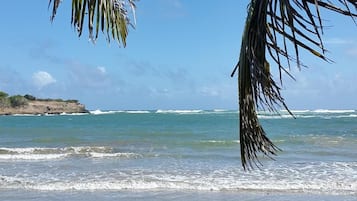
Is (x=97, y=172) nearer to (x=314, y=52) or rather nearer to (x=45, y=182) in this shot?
(x=45, y=182)

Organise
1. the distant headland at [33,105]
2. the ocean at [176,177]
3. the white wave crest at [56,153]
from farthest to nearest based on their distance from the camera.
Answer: the distant headland at [33,105] < the white wave crest at [56,153] < the ocean at [176,177]

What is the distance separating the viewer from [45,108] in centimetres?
12544

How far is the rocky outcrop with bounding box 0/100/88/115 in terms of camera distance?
121062 millimetres

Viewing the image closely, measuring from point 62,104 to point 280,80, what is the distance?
13194cm

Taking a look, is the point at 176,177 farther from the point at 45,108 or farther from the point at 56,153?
the point at 45,108

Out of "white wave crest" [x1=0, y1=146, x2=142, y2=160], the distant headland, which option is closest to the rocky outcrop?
the distant headland

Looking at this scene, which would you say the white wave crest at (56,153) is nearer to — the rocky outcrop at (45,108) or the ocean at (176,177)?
the ocean at (176,177)

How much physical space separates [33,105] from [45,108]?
3.12 meters

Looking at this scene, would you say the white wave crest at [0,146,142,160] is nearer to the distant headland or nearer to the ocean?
the ocean

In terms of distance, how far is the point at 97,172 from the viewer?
13.3m

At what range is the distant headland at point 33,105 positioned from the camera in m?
121

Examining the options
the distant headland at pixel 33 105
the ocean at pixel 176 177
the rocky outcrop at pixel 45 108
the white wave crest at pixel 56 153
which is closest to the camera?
the ocean at pixel 176 177

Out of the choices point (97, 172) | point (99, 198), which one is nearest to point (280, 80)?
point (99, 198)

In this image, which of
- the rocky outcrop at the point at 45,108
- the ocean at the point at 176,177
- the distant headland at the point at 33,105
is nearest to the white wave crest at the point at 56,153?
the ocean at the point at 176,177
